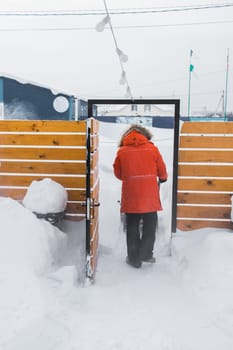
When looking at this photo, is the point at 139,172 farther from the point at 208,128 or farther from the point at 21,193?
the point at 21,193

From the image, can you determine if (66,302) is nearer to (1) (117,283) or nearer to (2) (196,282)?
(1) (117,283)

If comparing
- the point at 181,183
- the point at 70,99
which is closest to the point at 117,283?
the point at 181,183

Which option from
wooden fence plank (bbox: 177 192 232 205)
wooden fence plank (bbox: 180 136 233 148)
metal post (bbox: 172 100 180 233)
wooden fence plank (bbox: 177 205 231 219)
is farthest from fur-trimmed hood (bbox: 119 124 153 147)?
wooden fence plank (bbox: 177 205 231 219)

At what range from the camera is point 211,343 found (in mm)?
2670

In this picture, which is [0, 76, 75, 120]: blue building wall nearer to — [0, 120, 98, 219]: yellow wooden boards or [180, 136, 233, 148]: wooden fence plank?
[0, 120, 98, 219]: yellow wooden boards

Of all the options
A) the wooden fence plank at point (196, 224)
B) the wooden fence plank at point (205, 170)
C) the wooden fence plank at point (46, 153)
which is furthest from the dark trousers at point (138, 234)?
the wooden fence plank at point (46, 153)

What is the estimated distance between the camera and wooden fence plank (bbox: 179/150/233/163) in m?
4.71

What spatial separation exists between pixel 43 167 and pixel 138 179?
1512mm

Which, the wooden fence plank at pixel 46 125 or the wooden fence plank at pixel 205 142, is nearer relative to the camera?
the wooden fence plank at pixel 205 142

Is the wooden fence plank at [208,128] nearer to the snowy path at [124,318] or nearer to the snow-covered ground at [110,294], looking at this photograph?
the snow-covered ground at [110,294]

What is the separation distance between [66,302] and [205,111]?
45.9 metres

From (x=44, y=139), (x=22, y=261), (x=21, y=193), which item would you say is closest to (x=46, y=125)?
(x=44, y=139)

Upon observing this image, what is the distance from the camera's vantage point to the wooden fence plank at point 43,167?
16.1 feet

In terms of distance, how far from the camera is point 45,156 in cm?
492
